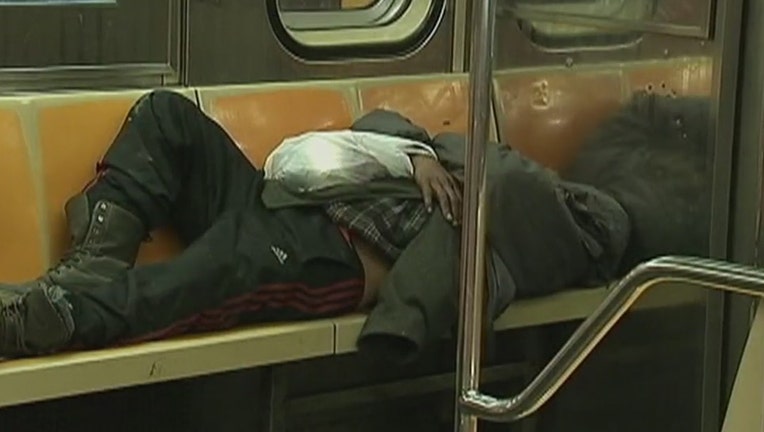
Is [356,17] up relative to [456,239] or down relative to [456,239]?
up

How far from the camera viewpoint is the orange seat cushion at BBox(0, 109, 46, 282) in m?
3.43

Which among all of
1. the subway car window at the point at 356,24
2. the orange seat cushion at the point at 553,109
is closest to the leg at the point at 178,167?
A: the subway car window at the point at 356,24

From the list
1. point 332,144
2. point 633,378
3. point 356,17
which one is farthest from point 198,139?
point 633,378

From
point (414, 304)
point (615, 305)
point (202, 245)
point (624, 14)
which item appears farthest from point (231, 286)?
point (615, 305)

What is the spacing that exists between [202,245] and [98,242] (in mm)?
231

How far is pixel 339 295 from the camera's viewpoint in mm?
3506

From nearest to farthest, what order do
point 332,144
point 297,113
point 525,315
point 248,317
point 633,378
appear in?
1. point 633,378
2. point 525,315
3. point 248,317
4. point 332,144
5. point 297,113

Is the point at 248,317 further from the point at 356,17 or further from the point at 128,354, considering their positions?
the point at 356,17

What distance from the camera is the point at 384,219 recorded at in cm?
359

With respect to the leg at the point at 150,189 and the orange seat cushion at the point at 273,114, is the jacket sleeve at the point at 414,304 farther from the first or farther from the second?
the orange seat cushion at the point at 273,114

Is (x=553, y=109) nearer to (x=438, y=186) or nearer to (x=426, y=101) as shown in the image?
(x=438, y=186)

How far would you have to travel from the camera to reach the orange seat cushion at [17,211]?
3.43 metres

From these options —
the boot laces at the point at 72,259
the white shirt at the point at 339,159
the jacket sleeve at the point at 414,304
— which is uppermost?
the white shirt at the point at 339,159

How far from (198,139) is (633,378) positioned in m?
1.43
